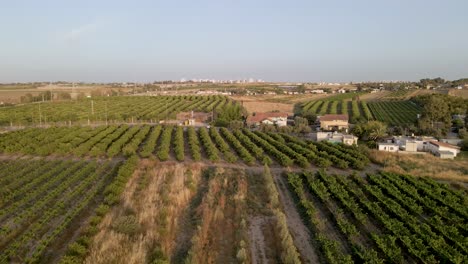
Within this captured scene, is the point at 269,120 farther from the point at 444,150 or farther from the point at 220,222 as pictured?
the point at 220,222

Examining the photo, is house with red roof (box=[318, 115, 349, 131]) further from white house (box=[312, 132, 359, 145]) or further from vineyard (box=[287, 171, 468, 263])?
vineyard (box=[287, 171, 468, 263])

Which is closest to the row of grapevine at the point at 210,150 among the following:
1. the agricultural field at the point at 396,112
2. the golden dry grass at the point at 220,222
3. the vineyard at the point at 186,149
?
the vineyard at the point at 186,149

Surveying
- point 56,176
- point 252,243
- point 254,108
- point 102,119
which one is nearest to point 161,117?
point 102,119

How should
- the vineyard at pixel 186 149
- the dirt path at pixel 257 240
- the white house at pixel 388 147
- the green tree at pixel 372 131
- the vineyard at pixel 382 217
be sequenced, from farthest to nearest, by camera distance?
the green tree at pixel 372 131
the white house at pixel 388 147
the vineyard at pixel 186 149
the vineyard at pixel 382 217
the dirt path at pixel 257 240

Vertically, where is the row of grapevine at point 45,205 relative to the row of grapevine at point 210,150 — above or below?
below

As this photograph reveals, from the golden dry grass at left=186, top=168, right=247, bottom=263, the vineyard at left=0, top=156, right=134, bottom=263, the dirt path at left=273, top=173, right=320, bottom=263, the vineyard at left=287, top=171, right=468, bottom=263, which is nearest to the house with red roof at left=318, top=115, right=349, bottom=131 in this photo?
the vineyard at left=287, top=171, right=468, bottom=263

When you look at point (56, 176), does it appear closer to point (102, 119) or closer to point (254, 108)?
point (102, 119)

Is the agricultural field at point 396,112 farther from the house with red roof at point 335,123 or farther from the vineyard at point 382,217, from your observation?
the vineyard at point 382,217
